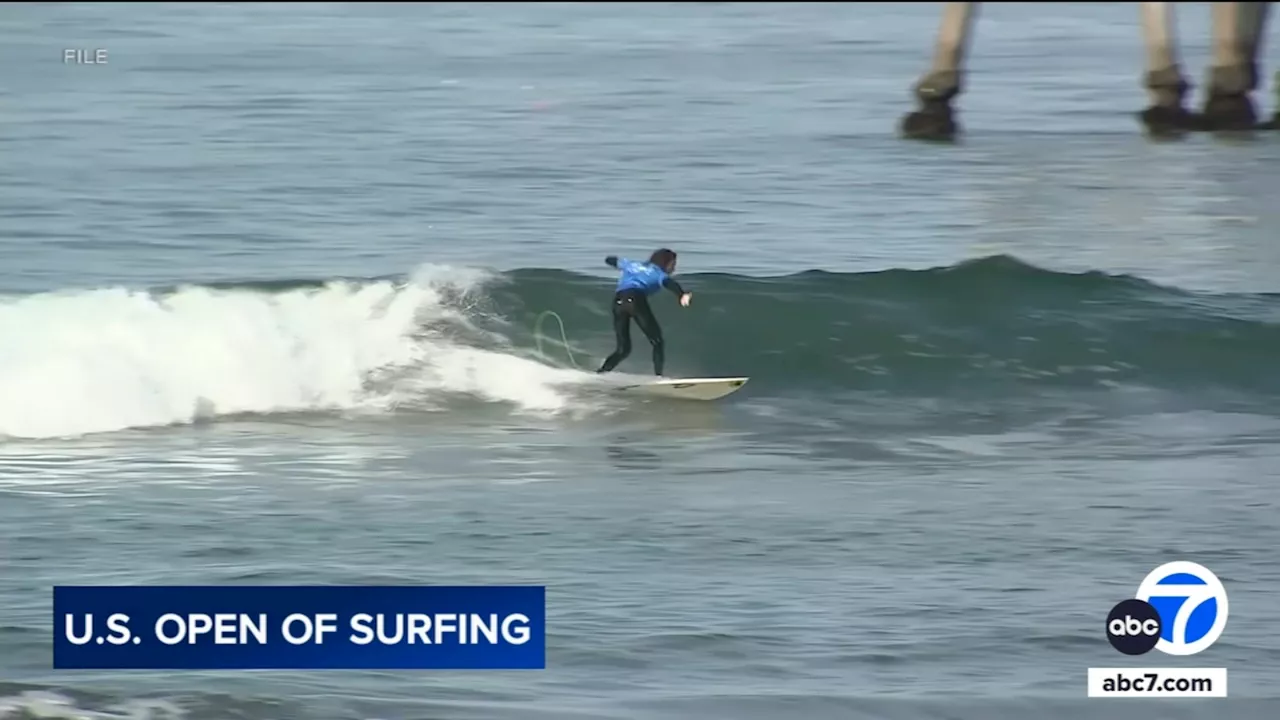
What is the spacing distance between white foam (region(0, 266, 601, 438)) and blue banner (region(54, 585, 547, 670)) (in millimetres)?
7291

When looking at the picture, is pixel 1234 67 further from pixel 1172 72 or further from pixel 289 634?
pixel 289 634

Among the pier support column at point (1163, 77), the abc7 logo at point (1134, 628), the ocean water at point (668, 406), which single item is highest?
the pier support column at point (1163, 77)

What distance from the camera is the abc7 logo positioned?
526 inches

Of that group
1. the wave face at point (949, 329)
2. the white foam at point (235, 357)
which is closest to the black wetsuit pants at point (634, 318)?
the white foam at point (235, 357)

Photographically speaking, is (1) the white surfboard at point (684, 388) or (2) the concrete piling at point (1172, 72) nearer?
(1) the white surfboard at point (684, 388)

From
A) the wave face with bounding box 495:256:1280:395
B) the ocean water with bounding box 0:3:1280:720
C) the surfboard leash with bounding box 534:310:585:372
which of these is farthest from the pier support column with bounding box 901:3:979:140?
the surfboard leash with bounding box 534:310:585:372

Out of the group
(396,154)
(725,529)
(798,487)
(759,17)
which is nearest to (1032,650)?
(725,529)

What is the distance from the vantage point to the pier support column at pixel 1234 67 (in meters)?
41.0

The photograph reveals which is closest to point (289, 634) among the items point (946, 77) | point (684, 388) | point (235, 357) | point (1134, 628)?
point (1134, 628)

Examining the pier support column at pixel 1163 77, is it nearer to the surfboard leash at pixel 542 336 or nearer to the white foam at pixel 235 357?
the surfboard leash at pixel 542 336

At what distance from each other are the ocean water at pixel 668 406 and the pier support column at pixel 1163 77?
86 centimetres

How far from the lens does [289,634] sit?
1295cm

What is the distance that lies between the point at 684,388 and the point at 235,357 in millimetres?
4704

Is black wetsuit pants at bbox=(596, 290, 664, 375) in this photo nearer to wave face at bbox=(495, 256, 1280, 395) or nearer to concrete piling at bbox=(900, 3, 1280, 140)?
wave face at bbox=(495, 256, 1280, 395)
